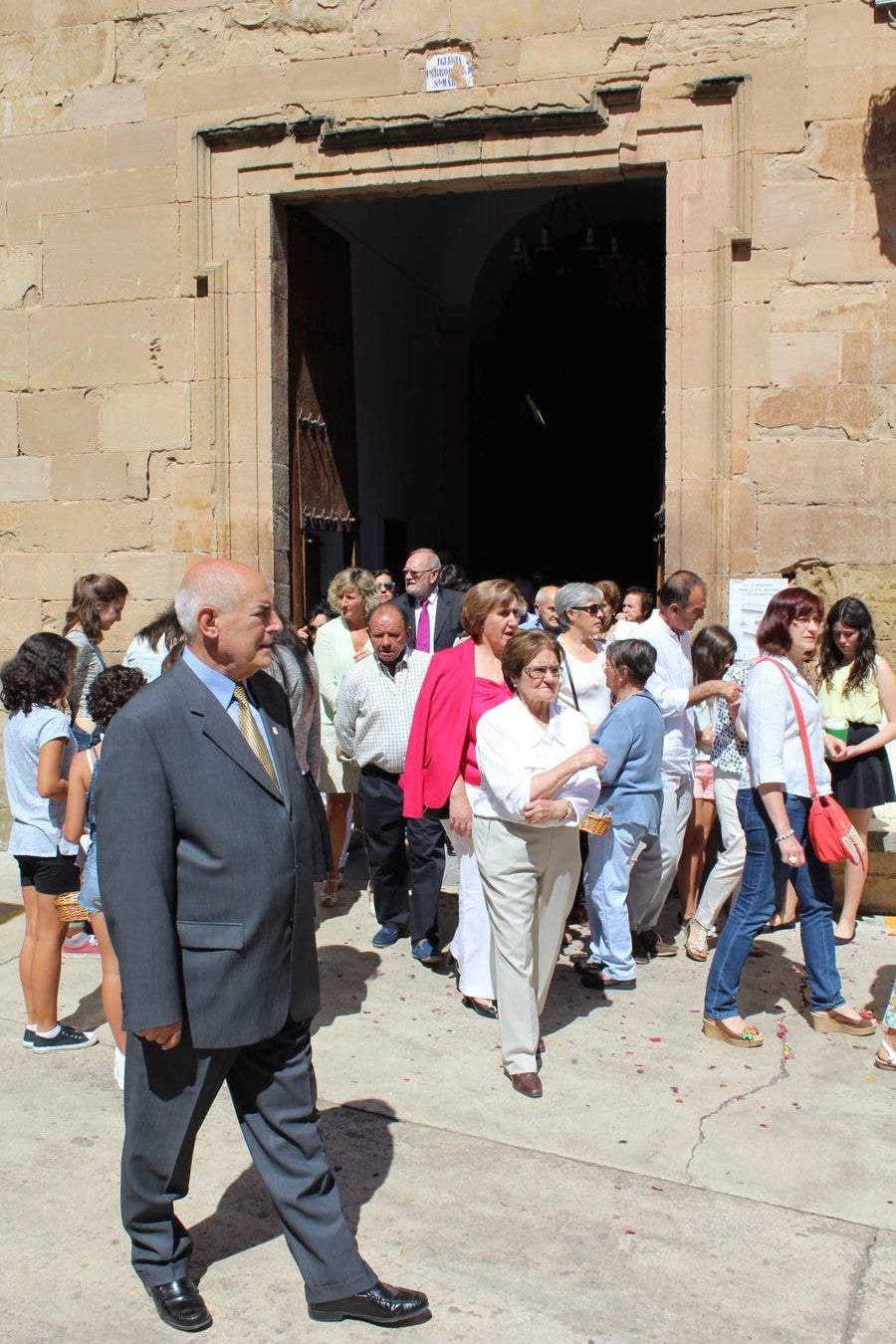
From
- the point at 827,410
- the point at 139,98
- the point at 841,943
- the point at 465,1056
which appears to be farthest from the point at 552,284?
the point at 465,1056

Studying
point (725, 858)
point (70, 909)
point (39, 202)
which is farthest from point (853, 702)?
point (39, 202)

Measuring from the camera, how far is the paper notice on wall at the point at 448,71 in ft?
25.2

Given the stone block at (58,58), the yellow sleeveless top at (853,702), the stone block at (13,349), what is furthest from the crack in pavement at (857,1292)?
the stone block at (58,58)

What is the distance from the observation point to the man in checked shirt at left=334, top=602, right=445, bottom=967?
6.02 meters

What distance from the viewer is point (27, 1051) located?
4.87m

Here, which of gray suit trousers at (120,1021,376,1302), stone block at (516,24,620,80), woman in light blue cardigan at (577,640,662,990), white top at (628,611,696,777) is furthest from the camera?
stone block at (516,24,620,80)

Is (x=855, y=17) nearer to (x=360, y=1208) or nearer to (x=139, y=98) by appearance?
(x=139, y=98)

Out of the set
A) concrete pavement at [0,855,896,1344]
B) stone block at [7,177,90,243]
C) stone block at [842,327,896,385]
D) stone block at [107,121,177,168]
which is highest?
stone block at [107,121,177,168]

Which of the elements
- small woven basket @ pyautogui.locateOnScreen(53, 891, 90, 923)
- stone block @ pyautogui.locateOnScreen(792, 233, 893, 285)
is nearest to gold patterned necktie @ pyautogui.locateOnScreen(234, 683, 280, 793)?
small woven basket @ pyautogui.locateOnScreen(53, 891, 90, 923)

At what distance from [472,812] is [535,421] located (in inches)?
470

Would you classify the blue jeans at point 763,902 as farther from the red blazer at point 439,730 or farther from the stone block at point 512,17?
the stone block at point 512,17

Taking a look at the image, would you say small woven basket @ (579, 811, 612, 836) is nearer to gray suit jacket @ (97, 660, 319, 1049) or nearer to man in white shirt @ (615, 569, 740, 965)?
man in white shirt @ (615, 569, 740, 965)

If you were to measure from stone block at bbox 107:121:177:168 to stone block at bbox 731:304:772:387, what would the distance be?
378 centimetres

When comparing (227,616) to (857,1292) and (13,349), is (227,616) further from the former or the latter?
(13,349)
